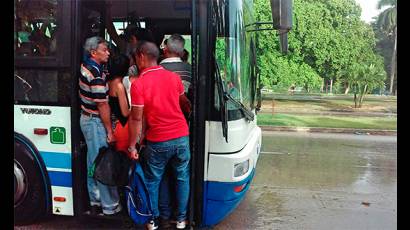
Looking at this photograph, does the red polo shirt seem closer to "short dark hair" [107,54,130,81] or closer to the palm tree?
"short dark hair" [107,54,130,81]

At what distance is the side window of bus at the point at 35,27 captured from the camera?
11.9 feet

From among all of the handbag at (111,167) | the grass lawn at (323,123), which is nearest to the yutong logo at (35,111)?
the handbag at (111,167)

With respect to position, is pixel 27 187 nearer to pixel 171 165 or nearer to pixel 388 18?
pixel 171 165

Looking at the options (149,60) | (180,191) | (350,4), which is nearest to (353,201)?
(180,191)

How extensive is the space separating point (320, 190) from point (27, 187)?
A: 420 cm

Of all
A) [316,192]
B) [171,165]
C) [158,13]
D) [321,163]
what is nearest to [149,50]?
[171,165]

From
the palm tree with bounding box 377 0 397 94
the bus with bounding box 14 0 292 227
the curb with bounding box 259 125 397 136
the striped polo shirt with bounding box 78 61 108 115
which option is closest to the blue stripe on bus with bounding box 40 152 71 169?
the bus with bounding box 14 0 292 227

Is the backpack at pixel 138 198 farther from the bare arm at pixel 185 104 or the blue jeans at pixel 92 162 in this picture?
the bare arm at pixel 185 104

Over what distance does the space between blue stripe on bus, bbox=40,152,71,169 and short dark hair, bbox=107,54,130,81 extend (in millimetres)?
849

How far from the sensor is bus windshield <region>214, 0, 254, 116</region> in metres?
3.44

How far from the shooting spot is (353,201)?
5.58 metres

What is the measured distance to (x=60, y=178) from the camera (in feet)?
12.3

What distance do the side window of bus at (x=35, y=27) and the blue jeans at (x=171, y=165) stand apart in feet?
4.33
